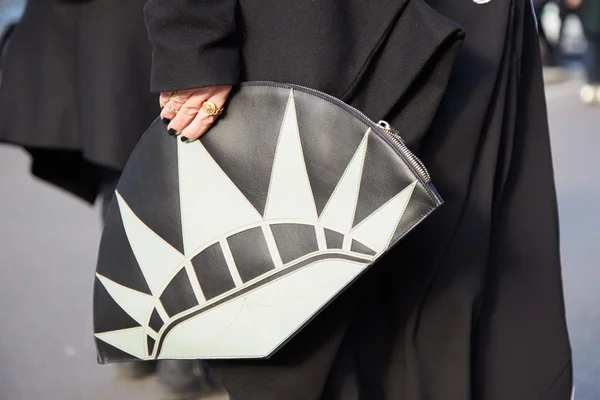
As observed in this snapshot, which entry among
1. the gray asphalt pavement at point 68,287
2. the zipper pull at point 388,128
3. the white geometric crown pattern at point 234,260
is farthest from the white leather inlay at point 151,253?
the gray asphalt pavement at point 68,287

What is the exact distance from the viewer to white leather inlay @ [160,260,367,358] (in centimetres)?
167

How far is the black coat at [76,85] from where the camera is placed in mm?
2840

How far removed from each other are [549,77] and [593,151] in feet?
19.6

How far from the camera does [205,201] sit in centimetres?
178

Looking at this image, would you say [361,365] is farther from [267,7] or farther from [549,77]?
[549,77]

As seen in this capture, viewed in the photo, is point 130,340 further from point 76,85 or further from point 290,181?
point 76,85

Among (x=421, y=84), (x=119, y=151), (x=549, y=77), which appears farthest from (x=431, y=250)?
(x=549, y=77)

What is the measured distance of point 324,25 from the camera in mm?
1784

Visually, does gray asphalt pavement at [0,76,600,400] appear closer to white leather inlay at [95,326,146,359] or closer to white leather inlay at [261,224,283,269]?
white leather inlay at [95,326,146,359]

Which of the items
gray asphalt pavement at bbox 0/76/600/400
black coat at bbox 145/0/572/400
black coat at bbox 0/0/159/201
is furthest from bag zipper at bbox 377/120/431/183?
gray asphalt pavement at bbox 0/76/600/400

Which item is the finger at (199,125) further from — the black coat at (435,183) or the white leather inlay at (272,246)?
the white leather inlay at (272,246)

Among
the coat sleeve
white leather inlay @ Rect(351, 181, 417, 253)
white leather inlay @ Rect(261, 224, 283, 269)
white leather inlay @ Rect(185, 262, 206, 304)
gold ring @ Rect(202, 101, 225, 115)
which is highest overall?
the coat sleeve

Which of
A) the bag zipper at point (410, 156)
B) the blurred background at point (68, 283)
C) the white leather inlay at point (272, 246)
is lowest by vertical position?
the blurred background at point (68, 283)

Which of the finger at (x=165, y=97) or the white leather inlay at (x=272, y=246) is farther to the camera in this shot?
the finger at (x=165, y=97)
